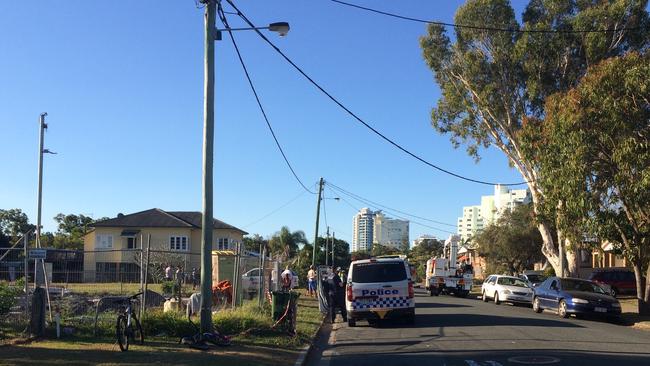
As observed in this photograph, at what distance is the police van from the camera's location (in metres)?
17.4

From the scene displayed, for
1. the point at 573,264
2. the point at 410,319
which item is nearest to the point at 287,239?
the point at 573,264

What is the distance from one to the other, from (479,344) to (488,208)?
104814mm

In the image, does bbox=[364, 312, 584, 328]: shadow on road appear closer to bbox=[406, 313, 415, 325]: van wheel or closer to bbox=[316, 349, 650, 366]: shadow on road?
bbox=[406, 313, 415, 325]: van wheel

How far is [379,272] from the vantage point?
17.9m

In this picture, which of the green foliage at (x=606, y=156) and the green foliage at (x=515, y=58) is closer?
the green foliage at (x=606, y=156)

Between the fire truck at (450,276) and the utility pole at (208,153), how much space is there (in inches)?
1051

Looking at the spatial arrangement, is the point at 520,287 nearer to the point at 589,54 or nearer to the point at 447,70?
the point at 589,54

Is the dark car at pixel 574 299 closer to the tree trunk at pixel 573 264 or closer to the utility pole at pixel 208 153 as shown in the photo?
the tree trunk at pixel 573 264

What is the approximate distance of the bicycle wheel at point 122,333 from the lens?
10938 mm

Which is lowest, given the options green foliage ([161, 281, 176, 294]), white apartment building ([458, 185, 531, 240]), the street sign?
green foliage ([161, 281, 176, 294])

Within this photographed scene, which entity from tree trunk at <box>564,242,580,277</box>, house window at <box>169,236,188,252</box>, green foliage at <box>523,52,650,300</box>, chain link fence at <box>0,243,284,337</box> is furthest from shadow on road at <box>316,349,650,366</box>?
house window at <box>169,236,188,252</box>

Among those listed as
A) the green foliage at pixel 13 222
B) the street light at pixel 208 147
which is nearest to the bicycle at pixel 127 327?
the street light at pixel 208 147

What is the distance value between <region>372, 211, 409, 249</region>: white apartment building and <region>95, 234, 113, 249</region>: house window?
88.3m

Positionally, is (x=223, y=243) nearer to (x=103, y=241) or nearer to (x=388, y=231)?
(x=103, y=241)
